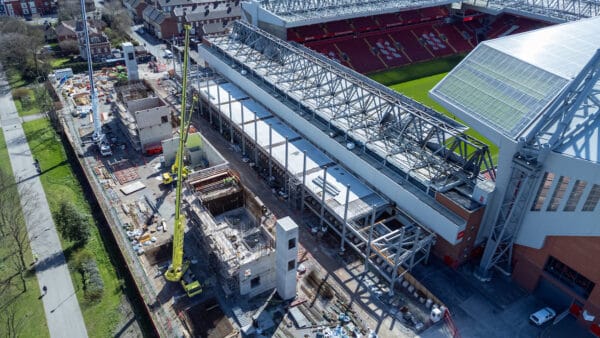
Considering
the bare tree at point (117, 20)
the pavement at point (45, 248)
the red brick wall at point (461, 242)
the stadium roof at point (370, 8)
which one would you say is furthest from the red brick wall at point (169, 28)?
the red brick wall at point (461, 242)

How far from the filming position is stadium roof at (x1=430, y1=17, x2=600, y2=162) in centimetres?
3556

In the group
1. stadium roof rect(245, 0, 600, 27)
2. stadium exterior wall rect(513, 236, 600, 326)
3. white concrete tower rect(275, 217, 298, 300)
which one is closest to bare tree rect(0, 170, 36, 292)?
white concrete tower rect(275, 217, 298, 300)

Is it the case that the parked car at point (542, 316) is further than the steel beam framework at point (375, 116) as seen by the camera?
No

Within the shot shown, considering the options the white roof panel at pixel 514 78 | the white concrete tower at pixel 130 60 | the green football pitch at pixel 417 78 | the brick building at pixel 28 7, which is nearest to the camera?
the white roof panel at pixel 514 78

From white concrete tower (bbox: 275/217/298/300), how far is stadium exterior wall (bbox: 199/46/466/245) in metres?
12.9

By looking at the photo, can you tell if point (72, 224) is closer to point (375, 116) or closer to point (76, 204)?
point (76, 204)

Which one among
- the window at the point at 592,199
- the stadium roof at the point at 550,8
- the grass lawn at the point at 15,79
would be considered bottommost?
the grass lawn at the point at 15,79

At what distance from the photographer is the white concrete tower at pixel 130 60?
230 ft

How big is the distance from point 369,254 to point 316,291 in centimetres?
589

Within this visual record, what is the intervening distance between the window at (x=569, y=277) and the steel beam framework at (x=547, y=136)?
3964 millimetres

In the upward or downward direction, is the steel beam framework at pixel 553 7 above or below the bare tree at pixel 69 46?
above

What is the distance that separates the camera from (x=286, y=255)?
3350cm

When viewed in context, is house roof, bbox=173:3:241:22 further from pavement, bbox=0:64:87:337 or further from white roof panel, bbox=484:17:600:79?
white roof panel, bbox=484:17:600:79

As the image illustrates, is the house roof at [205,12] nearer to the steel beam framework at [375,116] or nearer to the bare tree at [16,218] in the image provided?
the steel beam framework at [375,116]
